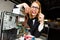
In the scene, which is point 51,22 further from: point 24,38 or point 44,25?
point 24,38

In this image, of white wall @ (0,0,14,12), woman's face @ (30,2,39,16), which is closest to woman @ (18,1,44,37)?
woman's face @ (30,2,39,16)

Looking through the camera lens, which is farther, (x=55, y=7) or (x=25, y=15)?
(x=25, y=15)

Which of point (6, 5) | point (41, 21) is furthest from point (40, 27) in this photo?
point (6, 5)

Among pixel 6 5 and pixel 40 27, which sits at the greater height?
pixel 6 5

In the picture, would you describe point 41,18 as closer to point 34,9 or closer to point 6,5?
point 34,9

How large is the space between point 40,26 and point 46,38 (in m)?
0.09

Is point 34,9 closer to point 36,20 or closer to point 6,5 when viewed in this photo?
point 36,20

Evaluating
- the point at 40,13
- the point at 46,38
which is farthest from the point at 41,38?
the point at 40,13

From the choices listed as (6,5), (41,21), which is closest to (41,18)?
(41,21)

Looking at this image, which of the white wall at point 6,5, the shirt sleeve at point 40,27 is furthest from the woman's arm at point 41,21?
the white wall at point 6,5

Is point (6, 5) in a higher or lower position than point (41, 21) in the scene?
higher

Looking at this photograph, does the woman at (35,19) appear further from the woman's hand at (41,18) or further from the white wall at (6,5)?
the white wall at (6,5)

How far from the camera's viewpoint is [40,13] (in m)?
0.89

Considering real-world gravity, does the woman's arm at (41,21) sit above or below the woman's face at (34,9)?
below
